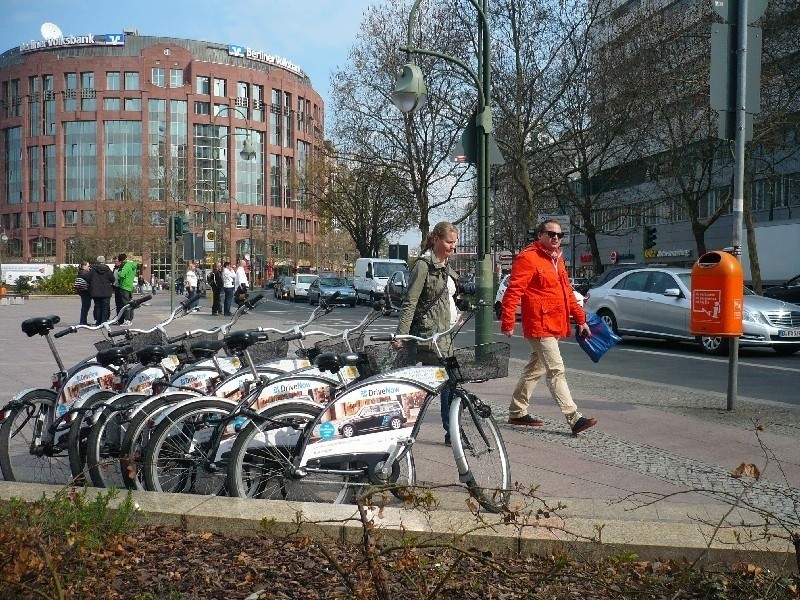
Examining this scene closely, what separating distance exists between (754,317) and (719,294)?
7.69m

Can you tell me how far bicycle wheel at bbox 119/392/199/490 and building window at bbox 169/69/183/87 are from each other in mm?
103736

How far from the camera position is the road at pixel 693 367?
1103cm

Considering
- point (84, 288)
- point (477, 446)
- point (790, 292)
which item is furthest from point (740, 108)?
point (790, 292)

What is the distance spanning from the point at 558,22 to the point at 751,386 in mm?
24174

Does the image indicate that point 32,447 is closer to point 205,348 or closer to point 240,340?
point 205,348

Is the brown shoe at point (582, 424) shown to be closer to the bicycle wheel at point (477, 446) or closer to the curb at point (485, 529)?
the bicycle wheel at point (477, 446)

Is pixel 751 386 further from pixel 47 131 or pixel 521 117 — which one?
pixel 47 131

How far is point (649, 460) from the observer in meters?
6.45

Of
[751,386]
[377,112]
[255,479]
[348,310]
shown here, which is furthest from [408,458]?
[377,112]

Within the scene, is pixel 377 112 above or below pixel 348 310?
above

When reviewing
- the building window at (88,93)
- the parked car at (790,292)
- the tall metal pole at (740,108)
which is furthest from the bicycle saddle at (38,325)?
the building window at (88,93)

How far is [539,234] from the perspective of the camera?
738cm

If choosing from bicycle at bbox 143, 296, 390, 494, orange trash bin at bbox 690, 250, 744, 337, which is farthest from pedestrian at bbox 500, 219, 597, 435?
bicycle at bbox 143, 296, 390, 494

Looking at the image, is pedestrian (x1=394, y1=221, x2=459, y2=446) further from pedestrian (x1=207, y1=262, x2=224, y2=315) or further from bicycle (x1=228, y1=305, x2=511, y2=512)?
pedestrian (x1=207, y1=262, x2=224, y2=315)
